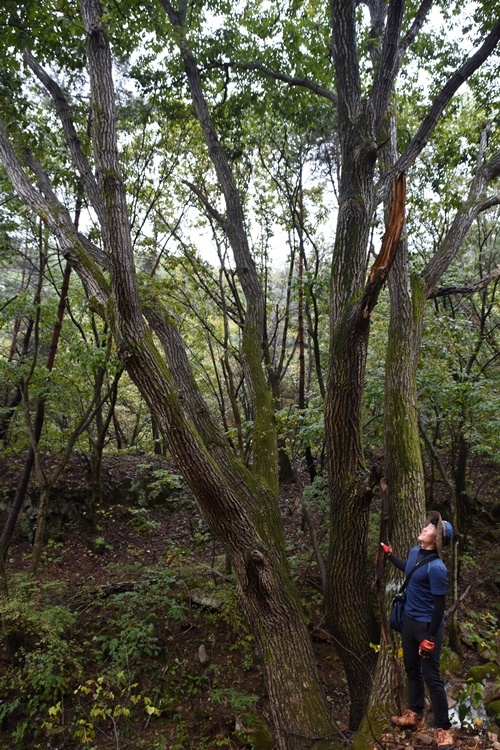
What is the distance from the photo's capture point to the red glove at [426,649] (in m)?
3.28

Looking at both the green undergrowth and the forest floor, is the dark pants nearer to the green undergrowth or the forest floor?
the forest floor

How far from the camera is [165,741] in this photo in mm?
4820

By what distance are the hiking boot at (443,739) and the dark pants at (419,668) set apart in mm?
417

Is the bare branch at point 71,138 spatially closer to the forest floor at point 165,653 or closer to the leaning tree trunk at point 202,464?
the leaning tree trunk at point 202,464

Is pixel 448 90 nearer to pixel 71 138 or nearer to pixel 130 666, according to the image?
pixel 71 138

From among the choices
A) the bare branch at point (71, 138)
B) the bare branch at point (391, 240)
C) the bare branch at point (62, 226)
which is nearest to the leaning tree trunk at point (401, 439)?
the bare branch at point (391, 240)

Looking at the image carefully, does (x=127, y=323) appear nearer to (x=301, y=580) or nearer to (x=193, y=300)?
(x=301, y=580)

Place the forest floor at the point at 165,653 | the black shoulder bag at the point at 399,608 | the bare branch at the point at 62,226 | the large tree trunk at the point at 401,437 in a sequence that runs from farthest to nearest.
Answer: the forest floor at the point at 165,653 → the large tree trunk at the point at 401,437 → the bare branch at the point at 62,226 → the black shoulder bag at the point at 399,608

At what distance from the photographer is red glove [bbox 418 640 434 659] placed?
3281 millimetres

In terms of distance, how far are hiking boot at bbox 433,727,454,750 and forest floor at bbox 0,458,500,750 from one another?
156 millimetres

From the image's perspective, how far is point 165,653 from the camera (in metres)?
5.96

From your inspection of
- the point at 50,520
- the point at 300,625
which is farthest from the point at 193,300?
the point at 300,625

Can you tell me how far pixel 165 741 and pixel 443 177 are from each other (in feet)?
29.6

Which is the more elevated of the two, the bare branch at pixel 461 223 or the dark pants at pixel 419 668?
the bare branch at pixel 461 223
